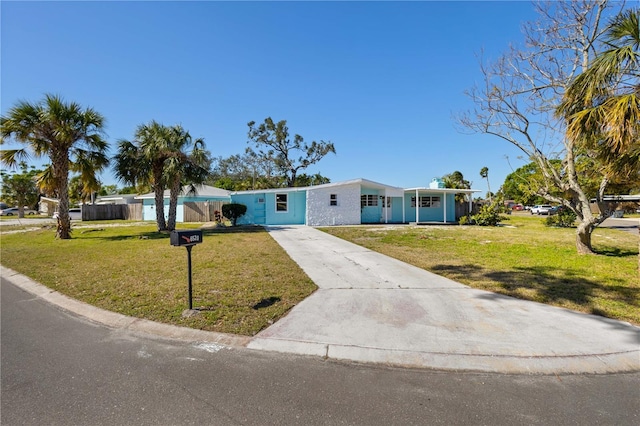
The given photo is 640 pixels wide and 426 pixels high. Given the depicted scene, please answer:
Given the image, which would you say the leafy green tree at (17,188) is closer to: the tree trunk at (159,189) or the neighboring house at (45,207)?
the neighboring house at (45,207)

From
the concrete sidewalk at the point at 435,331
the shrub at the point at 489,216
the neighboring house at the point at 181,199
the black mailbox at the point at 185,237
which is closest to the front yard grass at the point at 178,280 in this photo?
the concrete sidewalk at the point at 435,331

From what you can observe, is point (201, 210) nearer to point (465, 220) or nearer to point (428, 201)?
point (428, 201)

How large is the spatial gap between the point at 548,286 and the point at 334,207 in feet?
55.1

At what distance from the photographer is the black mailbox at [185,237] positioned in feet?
14.6

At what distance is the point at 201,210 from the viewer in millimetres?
29328

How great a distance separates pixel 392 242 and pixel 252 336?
9532 mm

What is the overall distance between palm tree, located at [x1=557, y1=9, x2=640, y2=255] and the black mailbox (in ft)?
24.8

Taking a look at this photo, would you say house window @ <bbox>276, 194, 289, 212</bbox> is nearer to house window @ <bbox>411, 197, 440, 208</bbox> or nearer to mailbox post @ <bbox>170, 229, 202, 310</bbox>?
house window @ <bbox>411, 197, 440, 208</bbox>

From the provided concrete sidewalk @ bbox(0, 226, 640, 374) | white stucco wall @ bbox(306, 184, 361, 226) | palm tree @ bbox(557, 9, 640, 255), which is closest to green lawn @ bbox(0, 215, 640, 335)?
concrete sidewalk @ bbox(0, 226, 640, 374)

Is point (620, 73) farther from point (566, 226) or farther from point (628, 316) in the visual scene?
point (566, 226)

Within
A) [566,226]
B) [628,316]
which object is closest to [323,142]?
[566,226]

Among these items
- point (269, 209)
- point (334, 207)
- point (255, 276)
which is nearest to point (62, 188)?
point (269, 209)

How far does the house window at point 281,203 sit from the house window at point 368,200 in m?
5.98

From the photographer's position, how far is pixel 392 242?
1266 cm
